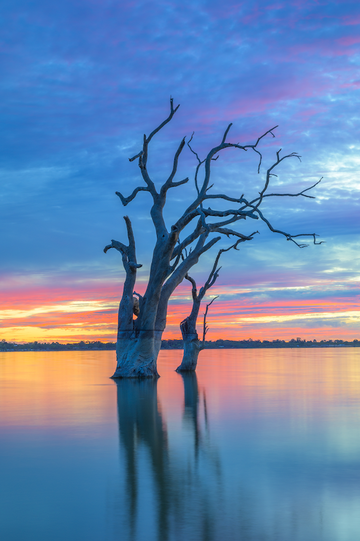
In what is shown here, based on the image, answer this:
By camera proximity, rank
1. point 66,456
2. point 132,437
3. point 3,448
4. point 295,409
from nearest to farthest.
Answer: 1. point 66,456
2. point 3,448
3. point 132,437
4. point 295,409

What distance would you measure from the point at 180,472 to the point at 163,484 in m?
0.64

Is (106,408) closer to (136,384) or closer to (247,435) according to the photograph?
(247,435)

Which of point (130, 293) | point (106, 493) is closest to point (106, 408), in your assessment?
point (106, 493)

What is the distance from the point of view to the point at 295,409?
558 inches

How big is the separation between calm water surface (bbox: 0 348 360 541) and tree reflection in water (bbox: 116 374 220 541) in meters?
0.01

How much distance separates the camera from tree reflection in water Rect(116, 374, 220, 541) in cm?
504

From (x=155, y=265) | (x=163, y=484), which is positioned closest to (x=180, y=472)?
(x=163, y=484)

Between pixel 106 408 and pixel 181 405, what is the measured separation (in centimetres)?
197

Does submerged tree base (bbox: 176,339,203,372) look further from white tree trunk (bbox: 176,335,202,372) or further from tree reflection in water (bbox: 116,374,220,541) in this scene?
tree reflection in water (bbox: 116,374,220,541)

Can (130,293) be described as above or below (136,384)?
above

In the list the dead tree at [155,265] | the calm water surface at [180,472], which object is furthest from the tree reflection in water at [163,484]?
the dead tree at [155,265]

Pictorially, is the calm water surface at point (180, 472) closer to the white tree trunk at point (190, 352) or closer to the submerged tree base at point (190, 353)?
the white tree trunk at point (190, 352)

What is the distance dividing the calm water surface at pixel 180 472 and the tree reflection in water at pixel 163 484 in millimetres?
14

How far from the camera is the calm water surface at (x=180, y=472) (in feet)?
16.7
